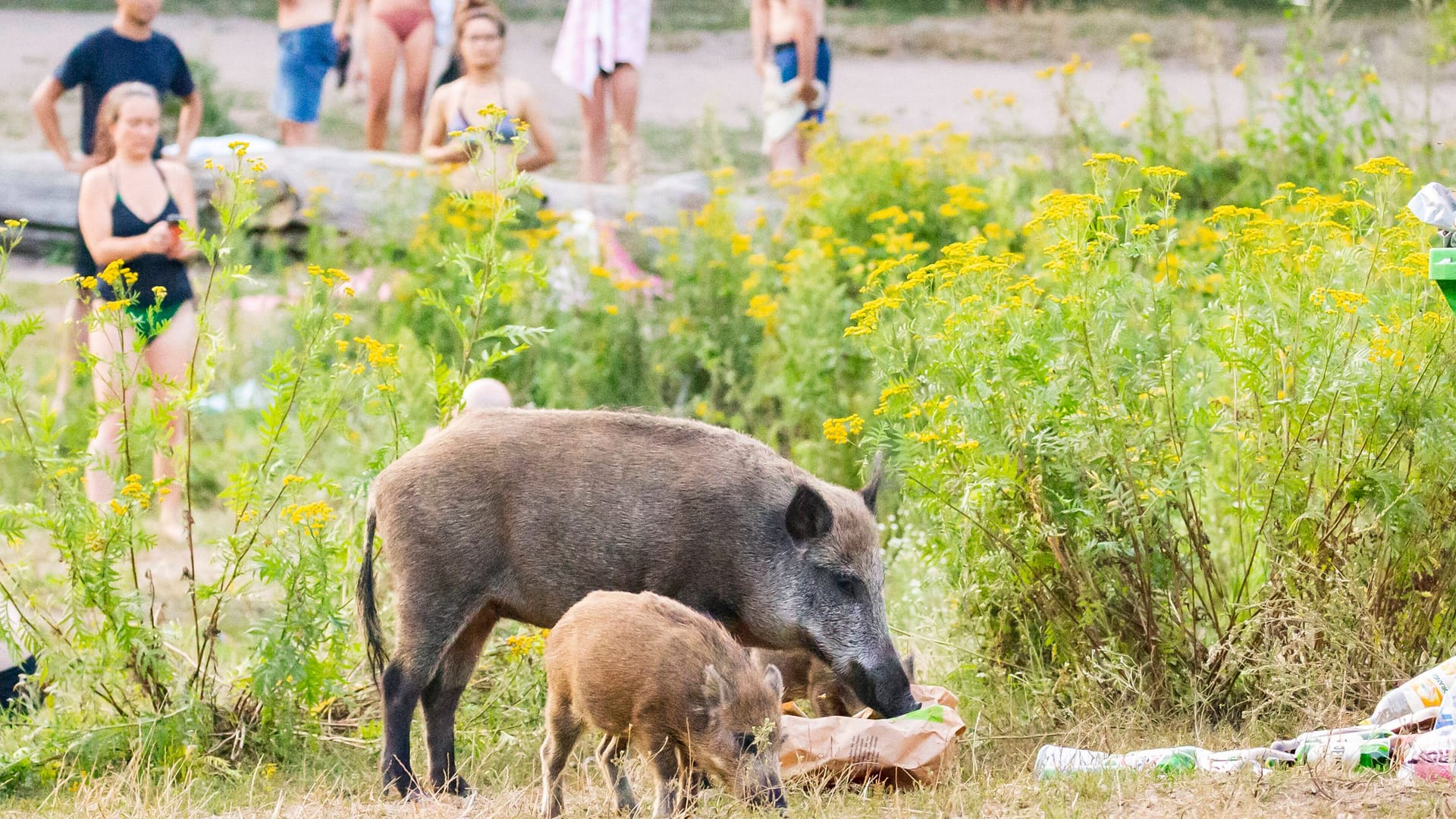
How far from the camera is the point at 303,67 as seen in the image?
38.9ft

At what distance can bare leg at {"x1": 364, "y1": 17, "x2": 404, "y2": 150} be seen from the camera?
11.7 meters

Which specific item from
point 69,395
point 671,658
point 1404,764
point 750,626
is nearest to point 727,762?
point 671,658

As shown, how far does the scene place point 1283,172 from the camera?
9.95 metres

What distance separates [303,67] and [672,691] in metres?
8.90

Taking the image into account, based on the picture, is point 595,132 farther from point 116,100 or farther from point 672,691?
point 672,691

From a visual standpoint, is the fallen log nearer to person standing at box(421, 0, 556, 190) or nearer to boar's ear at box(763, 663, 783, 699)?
person standing at box(421, 0, 556, 190)

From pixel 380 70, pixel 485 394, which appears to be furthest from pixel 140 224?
pixel 380 70

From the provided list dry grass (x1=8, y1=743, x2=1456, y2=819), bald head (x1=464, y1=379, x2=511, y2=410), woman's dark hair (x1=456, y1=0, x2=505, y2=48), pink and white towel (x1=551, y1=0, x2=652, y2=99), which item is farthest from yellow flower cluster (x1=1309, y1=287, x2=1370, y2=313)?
pink and white towel (x1=551, y1=0, x2=652, y2=99)

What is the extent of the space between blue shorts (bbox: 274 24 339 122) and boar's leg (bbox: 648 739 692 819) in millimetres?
8837

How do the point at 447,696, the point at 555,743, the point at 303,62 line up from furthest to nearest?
the point at 303,62 < the point at 447,696 < the point at 555,743

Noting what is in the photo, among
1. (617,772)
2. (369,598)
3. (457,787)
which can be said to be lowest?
(457,787)

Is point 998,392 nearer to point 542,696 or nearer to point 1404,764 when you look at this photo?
point 1404,764

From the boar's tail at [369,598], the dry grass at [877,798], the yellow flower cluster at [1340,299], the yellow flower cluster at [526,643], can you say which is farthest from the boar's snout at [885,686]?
the yellow flower cluster at [1340,299]

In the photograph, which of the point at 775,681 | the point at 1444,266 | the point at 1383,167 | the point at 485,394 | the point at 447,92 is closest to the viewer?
the point at 1444,266
